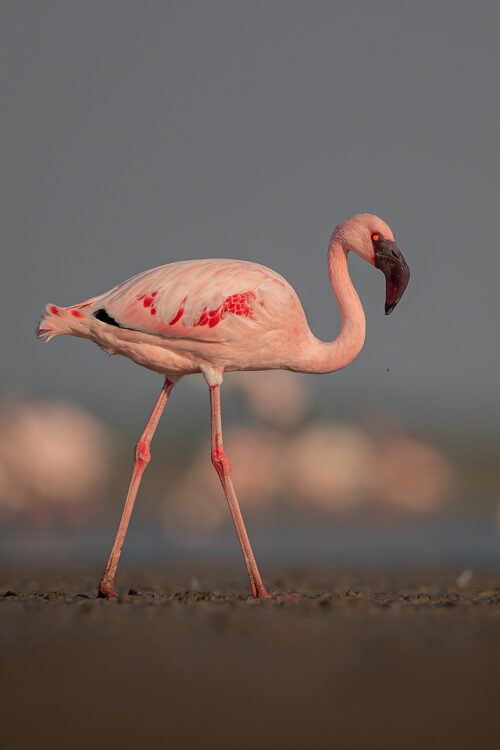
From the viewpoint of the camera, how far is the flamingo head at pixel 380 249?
1134cm

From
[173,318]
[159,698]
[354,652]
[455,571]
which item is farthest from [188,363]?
[455,571]

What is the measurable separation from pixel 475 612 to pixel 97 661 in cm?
348

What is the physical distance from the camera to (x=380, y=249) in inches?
448

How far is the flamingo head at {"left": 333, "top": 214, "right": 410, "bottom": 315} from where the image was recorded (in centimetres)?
1134

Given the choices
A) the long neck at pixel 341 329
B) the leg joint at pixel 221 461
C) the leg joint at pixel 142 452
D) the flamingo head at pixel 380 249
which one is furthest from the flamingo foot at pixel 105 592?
the flamingo head at pixel 380 249

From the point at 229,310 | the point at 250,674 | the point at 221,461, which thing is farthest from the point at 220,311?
the point at 250,674

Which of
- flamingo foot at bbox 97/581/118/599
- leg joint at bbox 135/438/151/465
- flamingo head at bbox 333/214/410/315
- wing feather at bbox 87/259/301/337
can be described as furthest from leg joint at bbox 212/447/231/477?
flamingo head at bbox 333/214/410/315

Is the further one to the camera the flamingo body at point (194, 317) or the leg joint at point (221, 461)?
the leg joint at point (221, 461)

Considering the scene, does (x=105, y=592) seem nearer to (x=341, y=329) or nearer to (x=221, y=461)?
(x=221, y=461)

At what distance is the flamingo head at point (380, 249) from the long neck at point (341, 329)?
246 millimetres

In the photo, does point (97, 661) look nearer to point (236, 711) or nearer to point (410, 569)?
point (236, 711)

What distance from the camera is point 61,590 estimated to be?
11438 millimetres

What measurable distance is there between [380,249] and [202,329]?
7.98 ft

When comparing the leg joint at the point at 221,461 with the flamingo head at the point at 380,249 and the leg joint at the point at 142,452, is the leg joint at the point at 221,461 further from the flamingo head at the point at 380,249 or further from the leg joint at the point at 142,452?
the flamingo head at the point at 380,249
